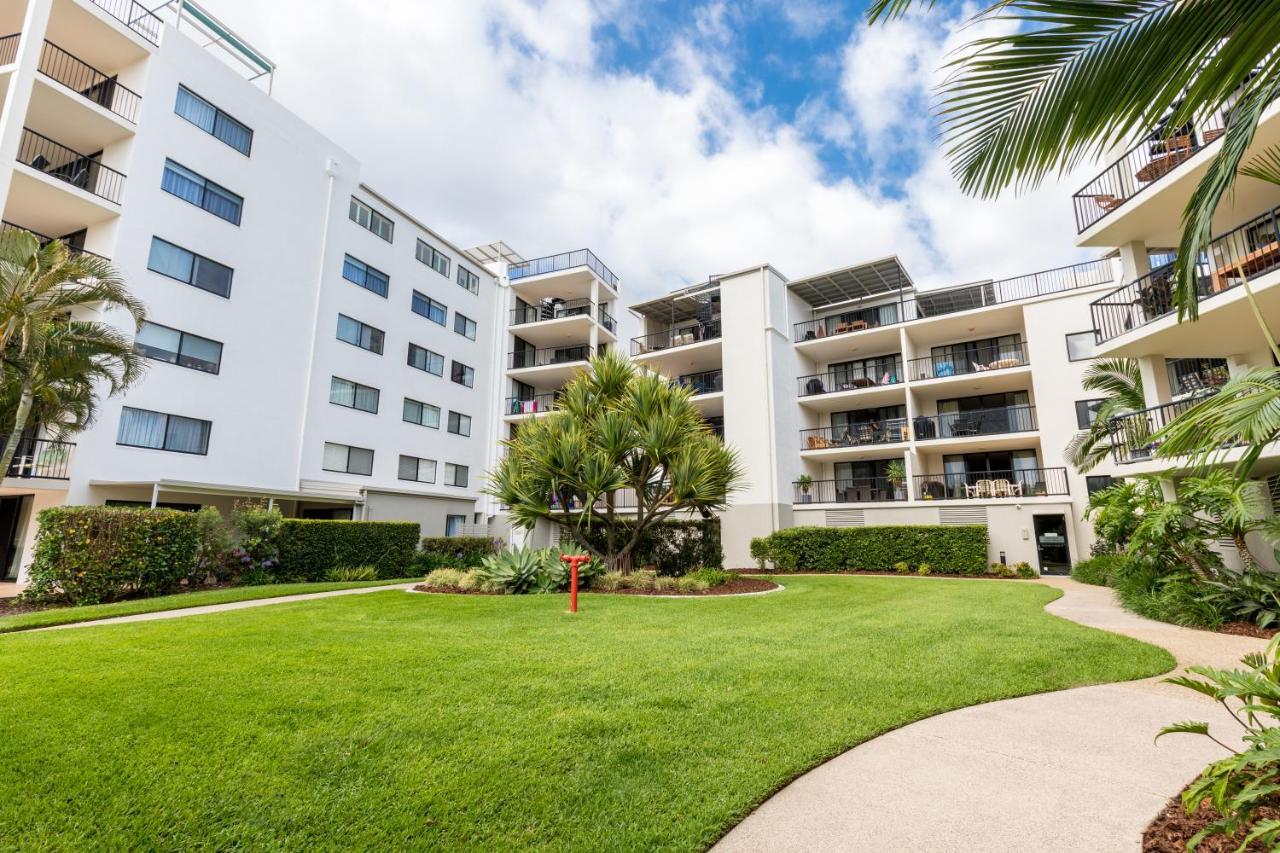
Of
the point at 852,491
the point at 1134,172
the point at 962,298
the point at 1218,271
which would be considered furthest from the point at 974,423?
the point at 1218,271

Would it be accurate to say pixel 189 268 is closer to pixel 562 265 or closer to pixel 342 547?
pixel 342 547

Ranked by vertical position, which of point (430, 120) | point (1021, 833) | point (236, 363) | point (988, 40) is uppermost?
point (430, 120)

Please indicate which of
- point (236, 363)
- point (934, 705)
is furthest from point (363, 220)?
point (934, 705)

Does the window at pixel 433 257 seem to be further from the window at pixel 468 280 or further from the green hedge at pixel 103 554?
the green hedge at pixel 103 554

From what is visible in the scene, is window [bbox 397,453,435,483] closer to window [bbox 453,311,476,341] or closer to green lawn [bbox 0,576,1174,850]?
window [bbox 453,311,476,341]

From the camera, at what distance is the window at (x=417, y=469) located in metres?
24.5

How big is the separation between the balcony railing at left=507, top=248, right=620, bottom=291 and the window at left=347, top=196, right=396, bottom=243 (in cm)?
732

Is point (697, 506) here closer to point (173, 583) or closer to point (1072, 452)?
point (173, 583)

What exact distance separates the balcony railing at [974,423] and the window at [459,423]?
19.5 m

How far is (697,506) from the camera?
45.7 feet

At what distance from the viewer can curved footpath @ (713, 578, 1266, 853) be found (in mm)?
2822

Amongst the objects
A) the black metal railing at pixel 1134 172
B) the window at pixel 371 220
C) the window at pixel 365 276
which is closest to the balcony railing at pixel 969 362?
the black metal railing at pixel 1134 172

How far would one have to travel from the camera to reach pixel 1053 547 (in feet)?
64.6

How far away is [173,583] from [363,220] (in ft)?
53.9
